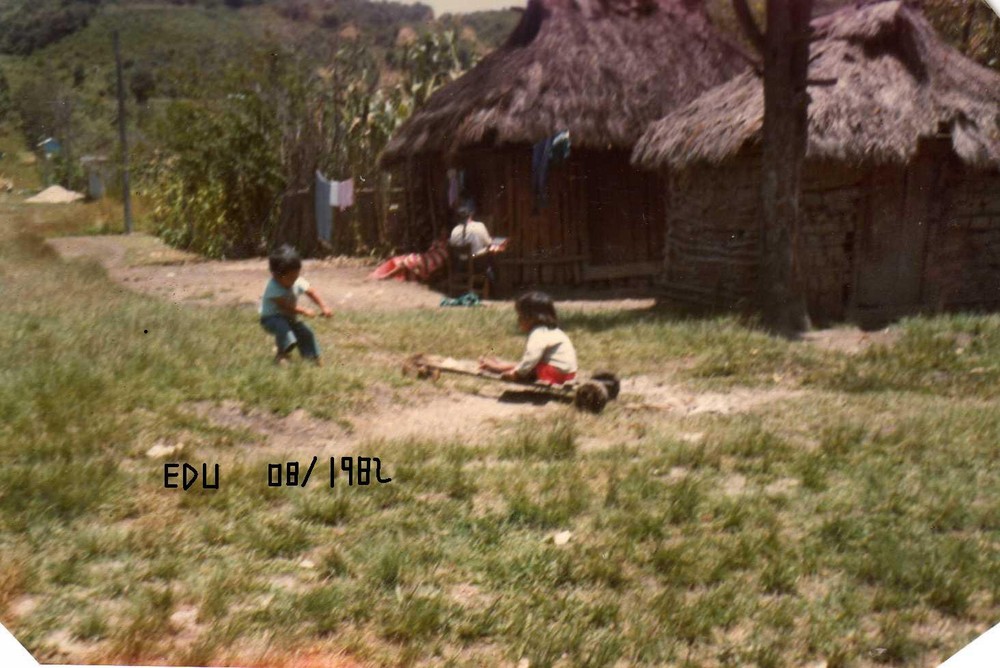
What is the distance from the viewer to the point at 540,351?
358 cm

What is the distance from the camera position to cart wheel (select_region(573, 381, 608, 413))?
3.64 metres

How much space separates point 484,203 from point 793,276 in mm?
1607

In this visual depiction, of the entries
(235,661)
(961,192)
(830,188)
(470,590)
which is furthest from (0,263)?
(830,188)

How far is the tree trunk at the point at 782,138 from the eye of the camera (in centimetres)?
555

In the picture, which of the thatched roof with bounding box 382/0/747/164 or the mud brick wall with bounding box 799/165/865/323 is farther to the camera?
the mud brick wall with bounding box 799/165/865/323

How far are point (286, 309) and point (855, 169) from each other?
440cm

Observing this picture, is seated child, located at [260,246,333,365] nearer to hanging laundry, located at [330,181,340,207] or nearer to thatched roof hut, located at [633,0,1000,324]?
hanging laundry, located at [330,181,340,207]

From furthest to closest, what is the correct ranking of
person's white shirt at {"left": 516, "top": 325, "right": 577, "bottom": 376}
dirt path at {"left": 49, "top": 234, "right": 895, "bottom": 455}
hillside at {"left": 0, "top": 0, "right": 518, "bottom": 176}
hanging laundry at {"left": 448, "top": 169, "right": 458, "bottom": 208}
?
hanging laundry at {"left": 448, "top": 169, "right": 458, "bottom": 208}, person's white shirt at {"left": 516, "top": 325, "right": 577, "bottom": 376}, dirt path at {"left": 49, "top": 234, "right": 895, "bottom": 455}, hillside at {"left": 0, "top": 0, "right": 518, "bottom": 176}

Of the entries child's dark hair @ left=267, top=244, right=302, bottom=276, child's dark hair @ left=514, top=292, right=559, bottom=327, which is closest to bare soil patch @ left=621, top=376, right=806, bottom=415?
child's dark hair @ left=514, top=292, right=559, bottom=327

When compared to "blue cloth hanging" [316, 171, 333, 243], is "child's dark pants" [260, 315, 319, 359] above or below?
below

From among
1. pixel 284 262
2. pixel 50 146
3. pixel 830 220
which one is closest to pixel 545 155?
pixel 830 220

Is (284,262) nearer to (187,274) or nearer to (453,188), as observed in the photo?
(187,274)

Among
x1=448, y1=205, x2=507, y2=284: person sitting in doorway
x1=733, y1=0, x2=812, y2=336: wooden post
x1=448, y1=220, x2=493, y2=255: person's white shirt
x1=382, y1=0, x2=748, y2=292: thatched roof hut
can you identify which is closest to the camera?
x1=448, y1=205, x2=507, y2=284: person sitting in doorway

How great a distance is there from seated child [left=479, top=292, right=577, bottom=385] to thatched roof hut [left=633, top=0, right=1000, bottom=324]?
1.14m
